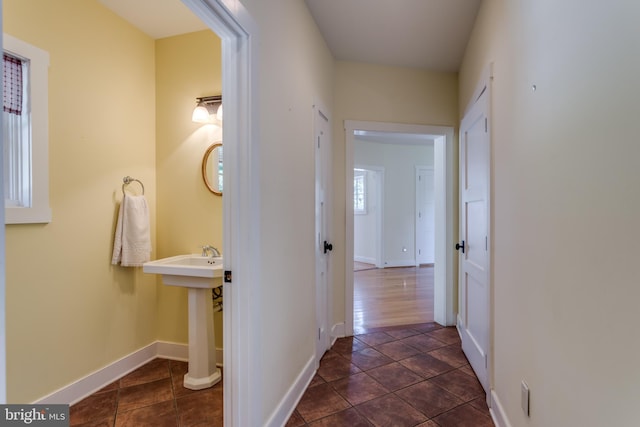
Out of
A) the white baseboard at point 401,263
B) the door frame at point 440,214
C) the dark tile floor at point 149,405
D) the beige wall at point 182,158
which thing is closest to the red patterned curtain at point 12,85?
the beige wall at point 182,158

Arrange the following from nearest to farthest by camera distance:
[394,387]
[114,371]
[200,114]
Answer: [394,387] < [114,371] < [200,114]

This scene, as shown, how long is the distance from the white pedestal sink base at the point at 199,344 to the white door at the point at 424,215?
17.9ft

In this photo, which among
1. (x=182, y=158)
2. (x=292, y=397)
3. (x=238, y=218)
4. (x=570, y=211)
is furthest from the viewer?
(x=182, y=158)

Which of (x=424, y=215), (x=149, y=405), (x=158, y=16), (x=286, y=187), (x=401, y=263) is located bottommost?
(x=149, y=405)

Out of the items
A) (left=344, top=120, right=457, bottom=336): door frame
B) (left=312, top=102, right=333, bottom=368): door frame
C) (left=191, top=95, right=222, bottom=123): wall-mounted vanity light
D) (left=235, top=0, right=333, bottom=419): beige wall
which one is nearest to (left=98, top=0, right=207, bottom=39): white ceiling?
(left=191, top=95, right=222, bottom=123): wall-mounted vanity light

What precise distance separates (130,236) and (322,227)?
145cm

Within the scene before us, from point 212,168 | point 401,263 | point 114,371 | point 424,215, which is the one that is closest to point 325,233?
point 212,168

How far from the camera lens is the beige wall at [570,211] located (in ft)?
2.62

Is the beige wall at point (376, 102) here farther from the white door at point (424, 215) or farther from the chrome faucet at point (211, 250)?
the white door at point (424, 215)

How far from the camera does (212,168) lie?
2.53 metres

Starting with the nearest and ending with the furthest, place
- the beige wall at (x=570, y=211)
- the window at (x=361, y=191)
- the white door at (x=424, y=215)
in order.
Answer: the beige wall at (x=570, y=211) → the white door at (x=424, y=215) → the window at (x=361, y=191)

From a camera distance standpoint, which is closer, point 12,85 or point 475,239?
point 12,85

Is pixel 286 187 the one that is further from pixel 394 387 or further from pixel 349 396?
pixel 394 387

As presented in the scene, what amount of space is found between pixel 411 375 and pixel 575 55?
6.98 ft
